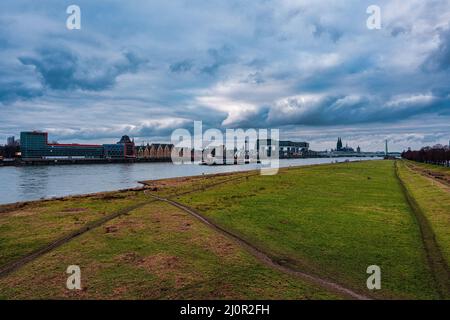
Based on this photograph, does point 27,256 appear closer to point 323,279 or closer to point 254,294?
point 254,294

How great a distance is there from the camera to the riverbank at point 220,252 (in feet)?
31.0

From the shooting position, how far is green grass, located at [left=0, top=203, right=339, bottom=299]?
916cm

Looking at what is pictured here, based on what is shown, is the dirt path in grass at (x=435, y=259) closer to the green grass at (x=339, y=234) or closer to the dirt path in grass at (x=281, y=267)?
the green grass at (x=339, y=234)

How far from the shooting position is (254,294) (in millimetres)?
9055

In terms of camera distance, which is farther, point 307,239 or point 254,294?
point 307,239

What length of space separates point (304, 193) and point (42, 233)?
76.7 feet

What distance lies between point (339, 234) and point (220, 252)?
6862mm

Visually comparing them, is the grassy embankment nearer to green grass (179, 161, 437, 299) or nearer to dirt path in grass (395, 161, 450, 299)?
green grass (179, 161, 437, 299)

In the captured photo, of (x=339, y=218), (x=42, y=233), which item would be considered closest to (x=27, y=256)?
(x=42, y=233)

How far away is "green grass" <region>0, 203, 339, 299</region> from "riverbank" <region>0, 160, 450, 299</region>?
4cm

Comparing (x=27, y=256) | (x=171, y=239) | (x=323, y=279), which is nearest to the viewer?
(x=323, y=279)

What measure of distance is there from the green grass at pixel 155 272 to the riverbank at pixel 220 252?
0.04 meters

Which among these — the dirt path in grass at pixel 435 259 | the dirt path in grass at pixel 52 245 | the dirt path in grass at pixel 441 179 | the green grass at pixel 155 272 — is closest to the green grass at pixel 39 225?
the dirt path in grass at pixel 52 245

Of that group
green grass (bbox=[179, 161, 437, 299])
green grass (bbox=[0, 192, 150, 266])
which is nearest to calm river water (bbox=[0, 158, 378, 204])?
green grass (bbox=[0, 192, 150, 266])
